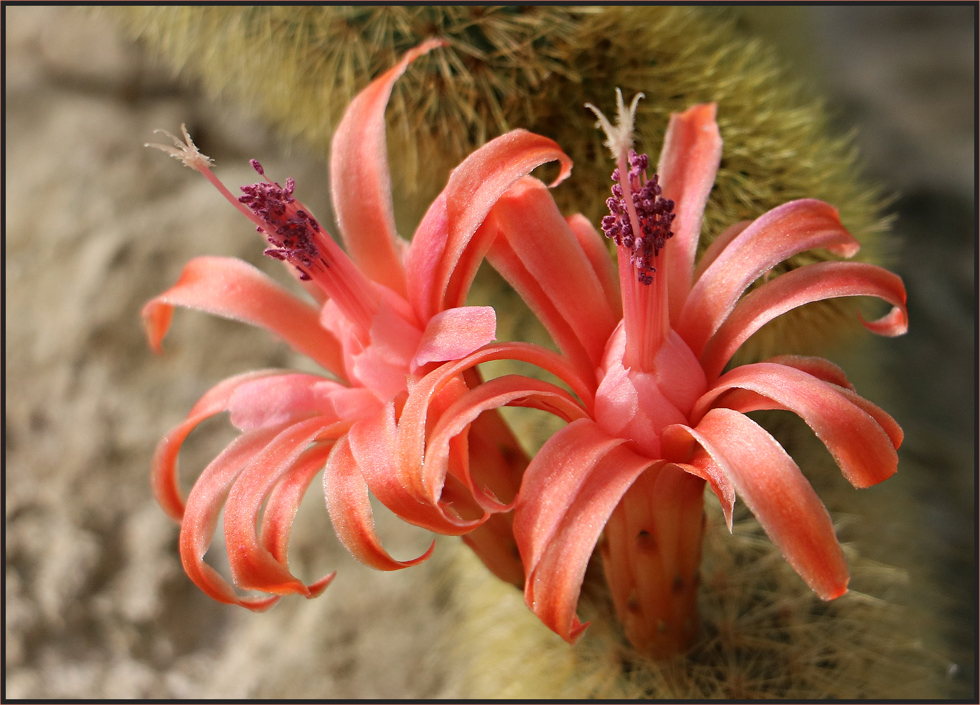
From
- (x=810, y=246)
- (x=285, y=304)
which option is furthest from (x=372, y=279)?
(x=810, y=246)

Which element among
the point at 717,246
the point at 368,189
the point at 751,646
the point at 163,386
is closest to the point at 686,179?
the point at 717,246

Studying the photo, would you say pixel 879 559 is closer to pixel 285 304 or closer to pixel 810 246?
pixel 810 246

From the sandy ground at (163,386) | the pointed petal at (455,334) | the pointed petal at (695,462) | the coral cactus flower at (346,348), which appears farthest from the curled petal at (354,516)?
the sandy ground at (163,386)

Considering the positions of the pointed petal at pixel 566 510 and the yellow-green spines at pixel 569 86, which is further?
the yellow-green spines at pixel 569 86

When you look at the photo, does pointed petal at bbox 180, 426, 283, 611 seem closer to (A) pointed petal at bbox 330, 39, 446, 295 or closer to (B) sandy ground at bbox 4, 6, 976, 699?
(A) pointed petal at bbox 330, 39, 446, 295

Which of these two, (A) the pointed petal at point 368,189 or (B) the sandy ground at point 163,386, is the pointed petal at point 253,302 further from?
(B) the sandy ground at point 163,386

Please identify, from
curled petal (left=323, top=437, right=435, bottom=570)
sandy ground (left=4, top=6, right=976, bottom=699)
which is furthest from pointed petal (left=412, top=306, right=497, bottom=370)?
sandy ground (left=4, top=6, right=976, bottom=699)
